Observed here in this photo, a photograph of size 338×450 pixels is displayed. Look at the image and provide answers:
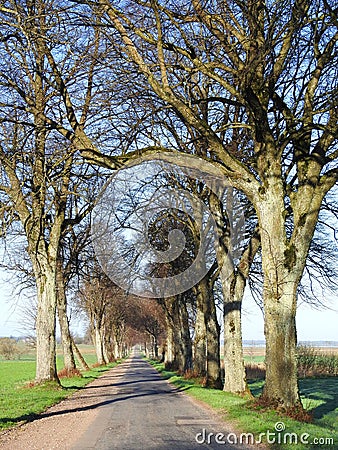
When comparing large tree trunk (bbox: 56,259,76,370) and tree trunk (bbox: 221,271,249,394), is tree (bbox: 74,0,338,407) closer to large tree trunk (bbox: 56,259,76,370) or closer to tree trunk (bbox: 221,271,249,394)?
tree trunk (bbox: 221,271,249,394)

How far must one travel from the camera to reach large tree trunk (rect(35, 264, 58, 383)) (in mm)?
19406

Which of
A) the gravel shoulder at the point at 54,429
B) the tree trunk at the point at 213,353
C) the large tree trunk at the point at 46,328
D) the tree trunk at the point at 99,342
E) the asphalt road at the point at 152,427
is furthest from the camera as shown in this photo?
the tree trunk at the point at 99,342

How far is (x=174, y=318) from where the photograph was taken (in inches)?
1511

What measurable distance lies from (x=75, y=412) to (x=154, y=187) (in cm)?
891

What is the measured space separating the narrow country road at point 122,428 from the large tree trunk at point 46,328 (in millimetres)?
4227

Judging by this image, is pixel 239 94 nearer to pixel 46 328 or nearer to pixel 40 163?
pixel 40 163

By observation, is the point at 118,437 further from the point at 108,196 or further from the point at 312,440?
the point at 108,196

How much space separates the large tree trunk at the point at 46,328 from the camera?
19.4 m

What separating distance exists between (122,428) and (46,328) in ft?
32.4

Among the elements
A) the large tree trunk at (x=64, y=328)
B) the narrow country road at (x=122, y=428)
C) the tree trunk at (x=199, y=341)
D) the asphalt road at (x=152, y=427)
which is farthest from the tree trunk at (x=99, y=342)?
the narrow country road at (x=122, y=428)

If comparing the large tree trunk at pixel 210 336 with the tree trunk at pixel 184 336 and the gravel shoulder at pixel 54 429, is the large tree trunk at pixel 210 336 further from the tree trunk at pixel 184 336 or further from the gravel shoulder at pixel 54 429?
the tree trunk at pixel 184 336

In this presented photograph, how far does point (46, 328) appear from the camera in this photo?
19.6 meters

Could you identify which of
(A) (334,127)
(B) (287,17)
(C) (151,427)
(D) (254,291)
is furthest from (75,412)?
(D) (254,291)

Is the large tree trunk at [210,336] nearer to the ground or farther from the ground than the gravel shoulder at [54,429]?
farther from the ground
